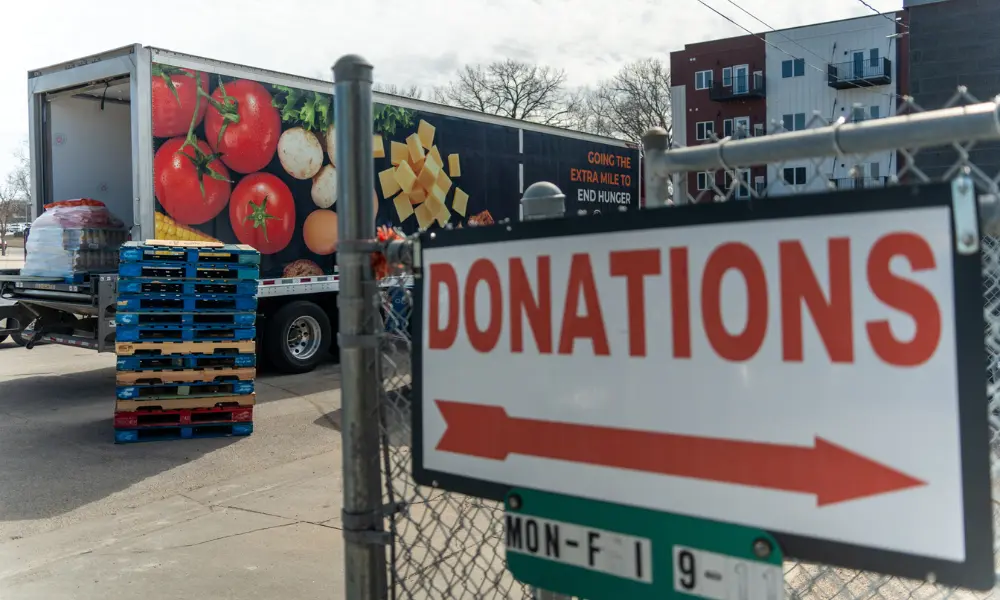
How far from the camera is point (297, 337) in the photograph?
10766 mm

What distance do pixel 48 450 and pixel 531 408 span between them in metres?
6.40

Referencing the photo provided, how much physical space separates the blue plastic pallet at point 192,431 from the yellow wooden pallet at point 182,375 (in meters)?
0.42

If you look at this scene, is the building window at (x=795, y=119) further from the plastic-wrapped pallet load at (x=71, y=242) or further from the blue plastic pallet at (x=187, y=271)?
the blue plastic pallet at (x=187, y=271)

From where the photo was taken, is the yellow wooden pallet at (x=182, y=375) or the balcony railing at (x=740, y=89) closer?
the yellow wooden pallet at (x=182, y=375)

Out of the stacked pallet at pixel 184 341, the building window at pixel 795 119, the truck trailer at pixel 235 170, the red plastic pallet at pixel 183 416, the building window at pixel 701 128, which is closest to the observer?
the red plastic pallet at pixel 183 416

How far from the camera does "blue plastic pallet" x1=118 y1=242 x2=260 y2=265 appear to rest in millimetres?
7318

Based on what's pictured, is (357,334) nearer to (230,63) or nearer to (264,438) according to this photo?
(264,438)

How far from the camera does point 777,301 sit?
156 cm

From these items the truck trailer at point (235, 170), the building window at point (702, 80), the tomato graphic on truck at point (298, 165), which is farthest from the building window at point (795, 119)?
the truck trailer at point (235, 170)

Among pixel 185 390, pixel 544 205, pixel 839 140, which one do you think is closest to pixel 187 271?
pixel 185 390

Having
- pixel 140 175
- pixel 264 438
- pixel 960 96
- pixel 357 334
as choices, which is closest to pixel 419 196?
pixel 140 175

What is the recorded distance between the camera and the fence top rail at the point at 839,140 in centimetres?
153

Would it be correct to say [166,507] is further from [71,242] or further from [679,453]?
[71,242]

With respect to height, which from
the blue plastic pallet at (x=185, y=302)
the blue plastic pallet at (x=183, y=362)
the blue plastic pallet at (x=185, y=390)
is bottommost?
the blue plastic pallet at (x=185, y=390)
